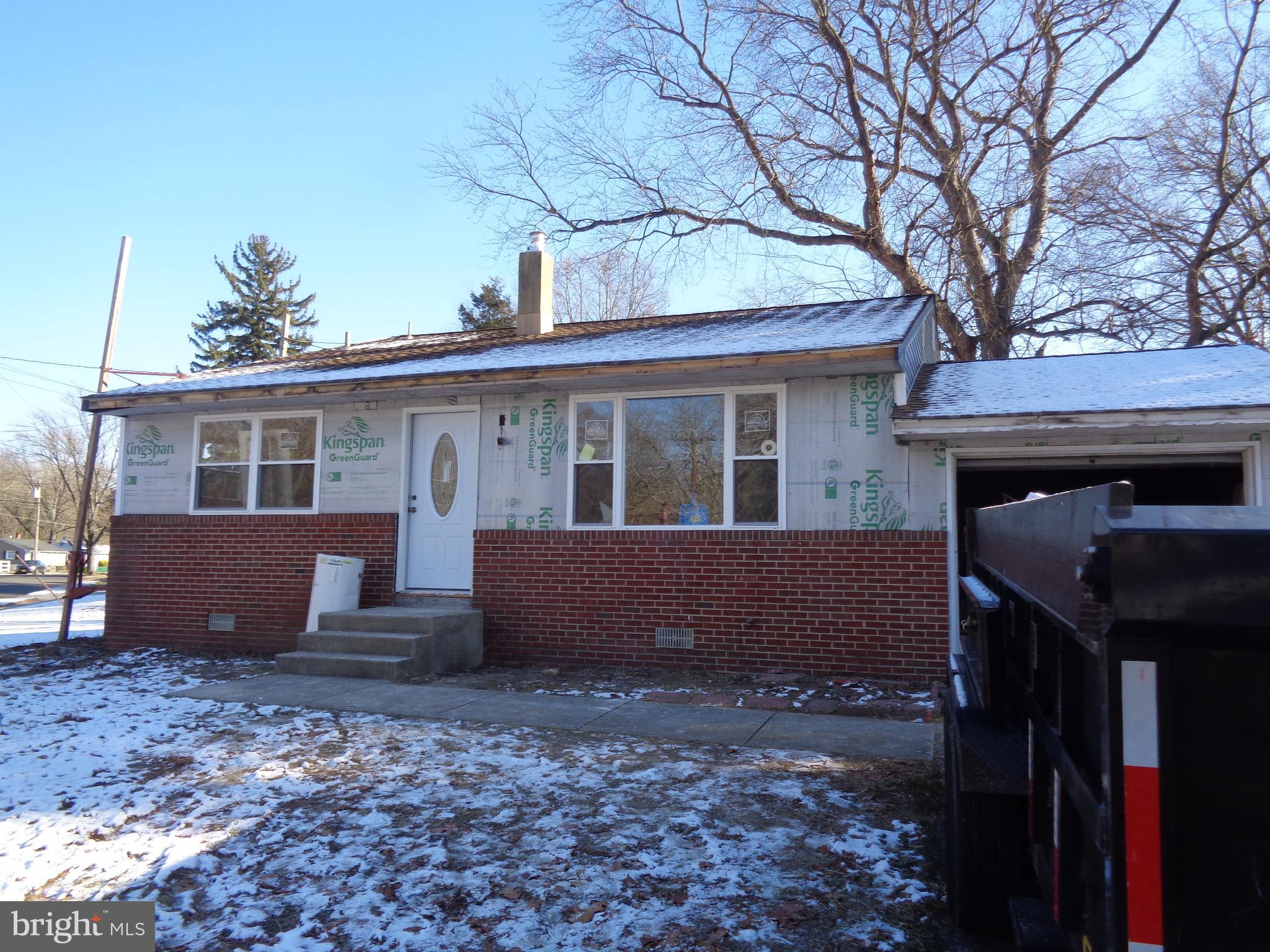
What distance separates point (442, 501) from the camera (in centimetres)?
994

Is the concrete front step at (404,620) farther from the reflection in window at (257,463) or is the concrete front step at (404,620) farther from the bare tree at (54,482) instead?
the bare tree at (54,482)

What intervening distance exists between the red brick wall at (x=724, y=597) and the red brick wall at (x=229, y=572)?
1615 mm

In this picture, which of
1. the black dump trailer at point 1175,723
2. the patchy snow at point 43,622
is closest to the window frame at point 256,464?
the patchy snow at point 43,622

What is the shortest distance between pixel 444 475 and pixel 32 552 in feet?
201

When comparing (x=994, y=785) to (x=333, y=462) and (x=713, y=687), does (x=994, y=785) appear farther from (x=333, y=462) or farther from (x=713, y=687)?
(x=333, y=462)

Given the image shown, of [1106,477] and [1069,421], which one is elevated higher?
[1069,421]

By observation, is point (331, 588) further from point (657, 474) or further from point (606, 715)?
point (606, 715)

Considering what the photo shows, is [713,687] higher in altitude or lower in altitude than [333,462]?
→ lower

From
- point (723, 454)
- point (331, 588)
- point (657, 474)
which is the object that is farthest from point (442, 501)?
point (723, 454)

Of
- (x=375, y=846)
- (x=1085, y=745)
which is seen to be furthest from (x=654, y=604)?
(x=1085, y=745)

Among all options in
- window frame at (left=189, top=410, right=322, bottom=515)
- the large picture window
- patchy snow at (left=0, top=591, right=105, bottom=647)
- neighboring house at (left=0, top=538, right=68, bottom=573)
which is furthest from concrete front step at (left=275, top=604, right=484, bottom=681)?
neighboring house at (left=0, top=538, right=68, bottom=573)

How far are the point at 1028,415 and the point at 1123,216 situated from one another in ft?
50.7

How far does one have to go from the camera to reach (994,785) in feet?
8.75

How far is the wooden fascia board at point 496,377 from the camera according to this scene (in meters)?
7.80
